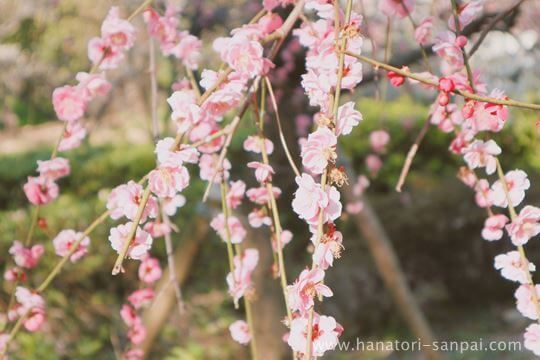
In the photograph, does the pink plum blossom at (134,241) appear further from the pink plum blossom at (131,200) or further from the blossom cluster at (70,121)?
the blossom cluster at (70,121)

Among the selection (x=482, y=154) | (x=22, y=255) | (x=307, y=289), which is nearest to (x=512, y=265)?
(x=482, y=154)

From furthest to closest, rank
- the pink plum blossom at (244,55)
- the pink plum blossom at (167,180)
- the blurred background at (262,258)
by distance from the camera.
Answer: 1. the blurred background at (262,258)
2. the pink plum blossom at (244,55)
3. the pink plum blossom at (167,180)

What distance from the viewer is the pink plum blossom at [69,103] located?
4.35ft

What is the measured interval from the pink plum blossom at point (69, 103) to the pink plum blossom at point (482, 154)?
833 mm

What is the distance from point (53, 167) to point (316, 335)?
875 millimetres

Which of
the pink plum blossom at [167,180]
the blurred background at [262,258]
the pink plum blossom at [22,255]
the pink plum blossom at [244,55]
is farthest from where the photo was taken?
the blurred background at [262,258]

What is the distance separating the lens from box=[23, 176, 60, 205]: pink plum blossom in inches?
56.6

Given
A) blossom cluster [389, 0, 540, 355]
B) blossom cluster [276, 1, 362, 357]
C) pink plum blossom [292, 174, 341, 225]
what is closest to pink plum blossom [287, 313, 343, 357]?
blossom cluster [276, 1, 362, 357]

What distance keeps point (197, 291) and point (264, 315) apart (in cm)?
147

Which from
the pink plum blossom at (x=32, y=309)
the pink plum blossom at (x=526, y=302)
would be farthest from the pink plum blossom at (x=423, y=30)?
the pink plum blossom at (x=32, y=309)

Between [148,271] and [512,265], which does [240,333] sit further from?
[512,265]

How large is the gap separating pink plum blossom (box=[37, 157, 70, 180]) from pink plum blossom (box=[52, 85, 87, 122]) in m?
0.14

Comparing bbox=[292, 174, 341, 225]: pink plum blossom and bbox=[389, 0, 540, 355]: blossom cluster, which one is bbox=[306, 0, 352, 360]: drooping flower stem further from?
bbox=[389, 0, 540, 355]: blossom cluster

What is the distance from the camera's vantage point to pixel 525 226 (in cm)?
110
